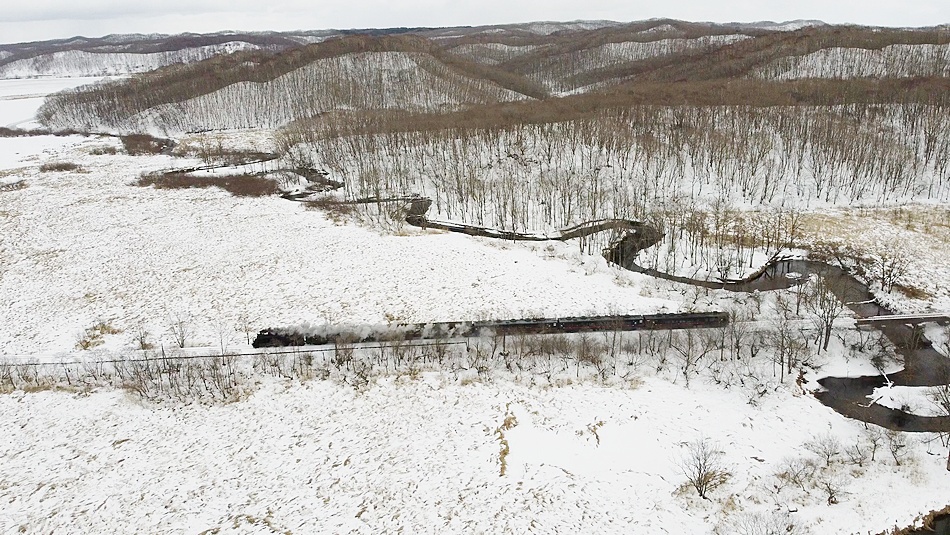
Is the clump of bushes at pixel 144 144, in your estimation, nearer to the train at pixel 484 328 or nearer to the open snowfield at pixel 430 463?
the train at pixel 484 328

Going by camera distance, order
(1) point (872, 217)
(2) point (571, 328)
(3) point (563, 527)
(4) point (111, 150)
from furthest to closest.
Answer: (4) point (111, 150), (1) point (872, 217), (2) point (571, 328), (3) point (563, 527)

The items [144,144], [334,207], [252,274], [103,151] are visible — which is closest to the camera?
[252,274]

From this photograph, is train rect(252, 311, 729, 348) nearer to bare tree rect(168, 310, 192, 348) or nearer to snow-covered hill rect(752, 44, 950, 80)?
bare tree rect(168, 310, 192, 348)

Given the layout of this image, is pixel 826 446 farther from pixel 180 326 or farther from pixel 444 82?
pixel 444 82

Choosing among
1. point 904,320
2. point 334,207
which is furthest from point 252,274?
point 904,320

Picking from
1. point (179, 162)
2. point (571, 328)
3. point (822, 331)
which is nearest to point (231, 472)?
point (571, 328)

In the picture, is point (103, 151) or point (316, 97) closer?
point (103, 151)

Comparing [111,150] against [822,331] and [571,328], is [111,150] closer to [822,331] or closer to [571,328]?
[571,328]

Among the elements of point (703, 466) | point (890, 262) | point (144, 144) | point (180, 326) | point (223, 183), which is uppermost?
point (144, 144)
